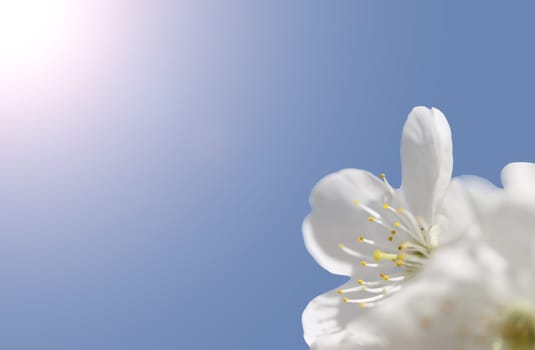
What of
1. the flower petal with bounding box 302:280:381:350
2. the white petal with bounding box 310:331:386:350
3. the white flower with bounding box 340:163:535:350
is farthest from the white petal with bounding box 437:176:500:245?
the flower petal with bounding box 302:280:381:350

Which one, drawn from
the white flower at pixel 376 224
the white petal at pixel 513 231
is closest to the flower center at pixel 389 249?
the white flower at pixel 376 224

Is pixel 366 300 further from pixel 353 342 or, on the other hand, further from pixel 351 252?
pixel 353 342

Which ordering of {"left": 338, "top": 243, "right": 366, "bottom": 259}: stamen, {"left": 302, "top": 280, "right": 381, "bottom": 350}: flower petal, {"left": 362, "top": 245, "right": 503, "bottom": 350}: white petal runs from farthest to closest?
{"left": 338, "top": 243, "right": 366, "bottom": 259}: stamen → {"left": 302, "top": 280, "right": 381, "bottom": 350}: flower petal → {"left": 362, "top": 245, "right": 503, "bottom": 350}: white petal

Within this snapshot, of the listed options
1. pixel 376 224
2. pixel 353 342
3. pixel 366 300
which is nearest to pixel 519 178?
pixel 353 342

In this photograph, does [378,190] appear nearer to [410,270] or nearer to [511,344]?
[410,270]

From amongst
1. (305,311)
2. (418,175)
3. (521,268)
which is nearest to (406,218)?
(418,175)

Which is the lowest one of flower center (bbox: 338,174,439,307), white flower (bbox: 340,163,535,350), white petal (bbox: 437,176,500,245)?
flower center (bbox: 338,174,439,307)

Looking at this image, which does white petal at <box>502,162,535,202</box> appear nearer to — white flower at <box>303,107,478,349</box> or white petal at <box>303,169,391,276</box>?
white flower at <box>303,107,478,349</box>
